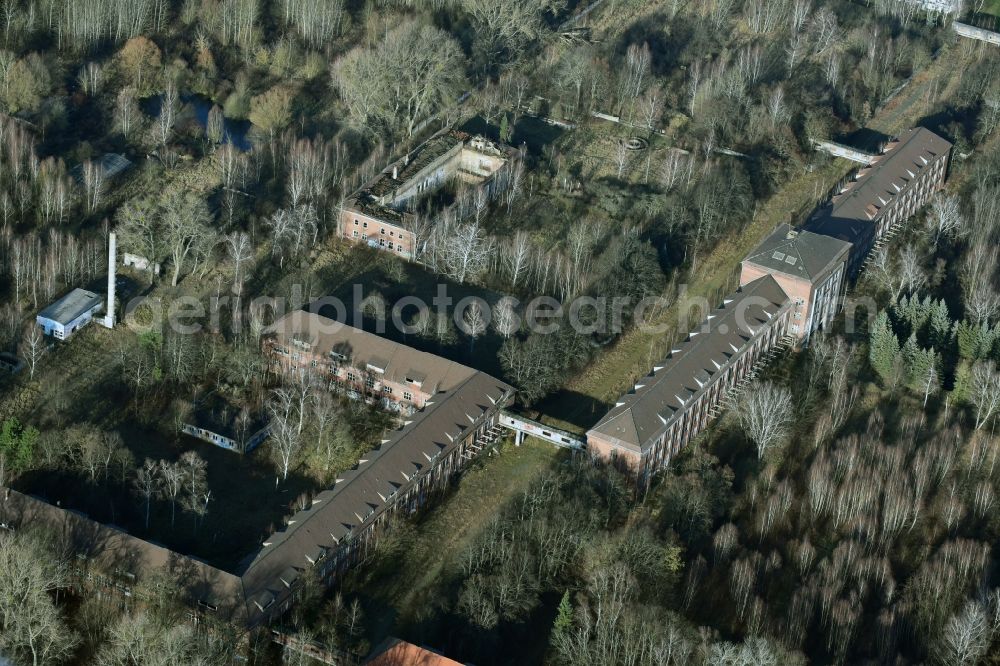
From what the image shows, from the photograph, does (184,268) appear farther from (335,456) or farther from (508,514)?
(508,514)

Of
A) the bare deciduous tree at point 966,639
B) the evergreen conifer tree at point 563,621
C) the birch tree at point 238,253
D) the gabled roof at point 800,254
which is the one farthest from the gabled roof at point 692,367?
the birch tree at point 238,253

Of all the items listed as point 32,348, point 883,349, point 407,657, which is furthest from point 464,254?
point 407,657

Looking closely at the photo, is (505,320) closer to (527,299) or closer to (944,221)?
(527,299)

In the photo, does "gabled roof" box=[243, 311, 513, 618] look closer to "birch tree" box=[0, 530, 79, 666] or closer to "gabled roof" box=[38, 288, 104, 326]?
"birch tree" box=[0, 530, 79, 666]

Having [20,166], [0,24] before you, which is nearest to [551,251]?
[20,166]

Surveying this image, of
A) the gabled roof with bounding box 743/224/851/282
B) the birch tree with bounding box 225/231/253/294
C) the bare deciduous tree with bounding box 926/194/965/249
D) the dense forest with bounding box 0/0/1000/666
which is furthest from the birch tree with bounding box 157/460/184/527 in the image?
the bare deciduous tree with bounding box 926/194/965/249

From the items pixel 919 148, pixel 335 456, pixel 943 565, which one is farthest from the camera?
pixel 919 148

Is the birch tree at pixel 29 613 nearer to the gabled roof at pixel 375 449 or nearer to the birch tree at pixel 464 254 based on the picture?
the gabled roof at pixel 375 449
